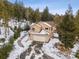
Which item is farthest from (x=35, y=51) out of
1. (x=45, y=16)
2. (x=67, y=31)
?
(x=45, y=16)

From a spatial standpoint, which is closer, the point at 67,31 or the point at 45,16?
the point at 67,31

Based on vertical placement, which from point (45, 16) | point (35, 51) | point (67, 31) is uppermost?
point (45, 16)

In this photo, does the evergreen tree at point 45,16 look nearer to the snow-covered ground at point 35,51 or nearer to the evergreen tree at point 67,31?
the snow-covered ground at point 35,51

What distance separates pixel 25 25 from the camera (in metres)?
89.2

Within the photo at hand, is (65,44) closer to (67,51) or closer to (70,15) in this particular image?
(67,51)

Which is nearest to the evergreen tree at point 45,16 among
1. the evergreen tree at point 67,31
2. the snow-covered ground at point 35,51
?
the snow-covered ground at point 35,51

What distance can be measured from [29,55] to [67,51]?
334 inches

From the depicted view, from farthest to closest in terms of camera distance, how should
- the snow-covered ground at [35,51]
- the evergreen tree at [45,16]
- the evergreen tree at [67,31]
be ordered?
the evergreen tree at [45,16]
the evergreen tree at [67,31]
the snow-covered ground at [35,51]

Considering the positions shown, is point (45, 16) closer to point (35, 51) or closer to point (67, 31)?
point (67, 31)

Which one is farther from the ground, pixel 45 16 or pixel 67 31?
pixel 45 16

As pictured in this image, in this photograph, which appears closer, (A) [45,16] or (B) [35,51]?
(B) [35,51]

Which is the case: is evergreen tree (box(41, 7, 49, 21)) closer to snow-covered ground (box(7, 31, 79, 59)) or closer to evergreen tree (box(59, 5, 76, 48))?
snow-covered ground (box(7, 31, 79, 59))

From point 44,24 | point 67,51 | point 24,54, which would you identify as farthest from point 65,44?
point 44,24

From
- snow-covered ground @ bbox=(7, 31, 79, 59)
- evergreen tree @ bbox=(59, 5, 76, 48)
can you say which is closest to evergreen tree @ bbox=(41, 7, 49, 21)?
snow-covered ground @ bbox=(7, 31, 79, 59)
